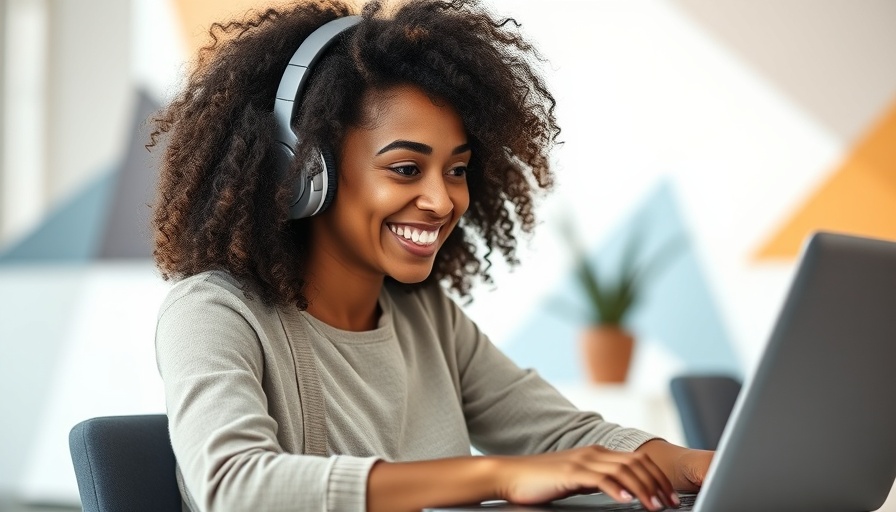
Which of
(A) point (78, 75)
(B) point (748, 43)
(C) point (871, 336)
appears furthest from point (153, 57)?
(C) point (871, 336)

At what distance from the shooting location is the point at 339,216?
5.07ft

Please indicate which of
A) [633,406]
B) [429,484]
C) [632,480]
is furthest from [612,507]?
[633,406]

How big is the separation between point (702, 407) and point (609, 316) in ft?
6.93

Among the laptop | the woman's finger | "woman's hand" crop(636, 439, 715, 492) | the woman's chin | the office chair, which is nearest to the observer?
the laptop

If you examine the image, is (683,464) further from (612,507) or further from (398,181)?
(398,181)

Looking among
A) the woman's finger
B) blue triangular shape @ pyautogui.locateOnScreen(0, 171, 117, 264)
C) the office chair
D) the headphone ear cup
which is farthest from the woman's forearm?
blue triangular shape @ pyautogui.locateOnScreen(0, 171, 117, 264)

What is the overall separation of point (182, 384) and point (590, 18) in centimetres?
376

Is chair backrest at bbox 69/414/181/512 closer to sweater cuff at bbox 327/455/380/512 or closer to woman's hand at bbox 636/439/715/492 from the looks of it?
sweater cuff at bbox 327/455/380/512

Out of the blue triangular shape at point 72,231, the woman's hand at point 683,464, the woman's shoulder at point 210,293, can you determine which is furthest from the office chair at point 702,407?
the blue triangular shape at point 72,231

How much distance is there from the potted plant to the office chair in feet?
6.54

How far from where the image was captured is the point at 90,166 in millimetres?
5094

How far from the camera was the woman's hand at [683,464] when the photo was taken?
1431mm

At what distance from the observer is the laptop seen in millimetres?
943

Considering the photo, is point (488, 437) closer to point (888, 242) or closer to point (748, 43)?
point (888, 242)
